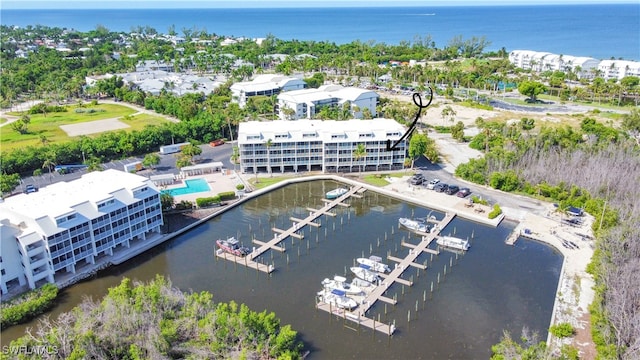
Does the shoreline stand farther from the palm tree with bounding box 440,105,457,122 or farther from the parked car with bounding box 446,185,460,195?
the palm tree with bounding box 440,105,457,122

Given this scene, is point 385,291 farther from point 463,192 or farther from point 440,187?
point 440,187

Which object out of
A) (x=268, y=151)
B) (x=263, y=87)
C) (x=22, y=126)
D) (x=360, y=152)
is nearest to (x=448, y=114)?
(x=360, y=152)

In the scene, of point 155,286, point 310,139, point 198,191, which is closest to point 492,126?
point 310,139

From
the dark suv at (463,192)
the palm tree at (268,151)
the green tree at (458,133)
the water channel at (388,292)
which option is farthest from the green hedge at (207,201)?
the green tree at (458,133)

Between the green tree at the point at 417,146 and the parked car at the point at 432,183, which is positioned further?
the green tree at the point at 417,146

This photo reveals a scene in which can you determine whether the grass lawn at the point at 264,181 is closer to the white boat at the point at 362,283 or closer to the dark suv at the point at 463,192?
the dark suv at the point at 463,192

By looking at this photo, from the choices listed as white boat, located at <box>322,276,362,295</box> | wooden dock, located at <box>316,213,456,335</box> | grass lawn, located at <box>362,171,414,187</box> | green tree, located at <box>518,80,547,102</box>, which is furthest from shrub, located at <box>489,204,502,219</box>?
green tree, located at <box>518,80,547,102</box>
